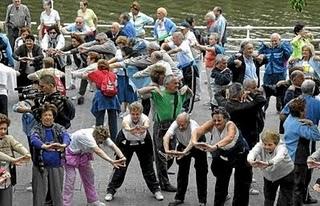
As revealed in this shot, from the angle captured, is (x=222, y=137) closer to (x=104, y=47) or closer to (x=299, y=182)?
(x=299, y=182)

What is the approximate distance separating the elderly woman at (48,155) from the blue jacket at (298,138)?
271 centimetres

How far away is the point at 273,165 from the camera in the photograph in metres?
9.77

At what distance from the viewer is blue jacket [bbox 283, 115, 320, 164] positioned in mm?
10406

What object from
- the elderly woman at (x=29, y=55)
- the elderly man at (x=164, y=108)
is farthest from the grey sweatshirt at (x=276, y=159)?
the elderly woman at (x=29, y=55)

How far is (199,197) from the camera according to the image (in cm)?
1102

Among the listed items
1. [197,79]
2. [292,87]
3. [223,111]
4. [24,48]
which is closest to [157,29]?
[197,79]

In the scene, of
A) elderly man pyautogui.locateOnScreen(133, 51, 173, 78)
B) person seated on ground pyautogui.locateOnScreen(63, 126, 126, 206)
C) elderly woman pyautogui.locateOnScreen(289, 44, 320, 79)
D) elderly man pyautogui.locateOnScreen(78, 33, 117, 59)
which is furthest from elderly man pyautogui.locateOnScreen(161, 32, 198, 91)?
person seated on ground pyautogui.locateOnScreen(63, 126, 126, 206)

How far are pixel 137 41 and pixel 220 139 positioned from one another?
4.70 meters

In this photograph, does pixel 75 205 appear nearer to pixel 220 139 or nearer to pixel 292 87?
pixel 220 139

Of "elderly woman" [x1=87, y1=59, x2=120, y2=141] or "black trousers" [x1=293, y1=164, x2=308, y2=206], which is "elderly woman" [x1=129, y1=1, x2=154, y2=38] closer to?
"elderly woman" [x1=87, y1=59, x2=120, y2=141]

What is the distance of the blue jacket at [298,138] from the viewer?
34.1 ft

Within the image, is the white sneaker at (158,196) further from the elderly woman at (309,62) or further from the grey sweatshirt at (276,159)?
the elderly woman at (309,62)

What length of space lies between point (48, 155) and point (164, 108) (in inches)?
79.9

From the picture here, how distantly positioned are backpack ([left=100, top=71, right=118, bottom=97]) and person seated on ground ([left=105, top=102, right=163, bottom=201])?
5.17 ft
